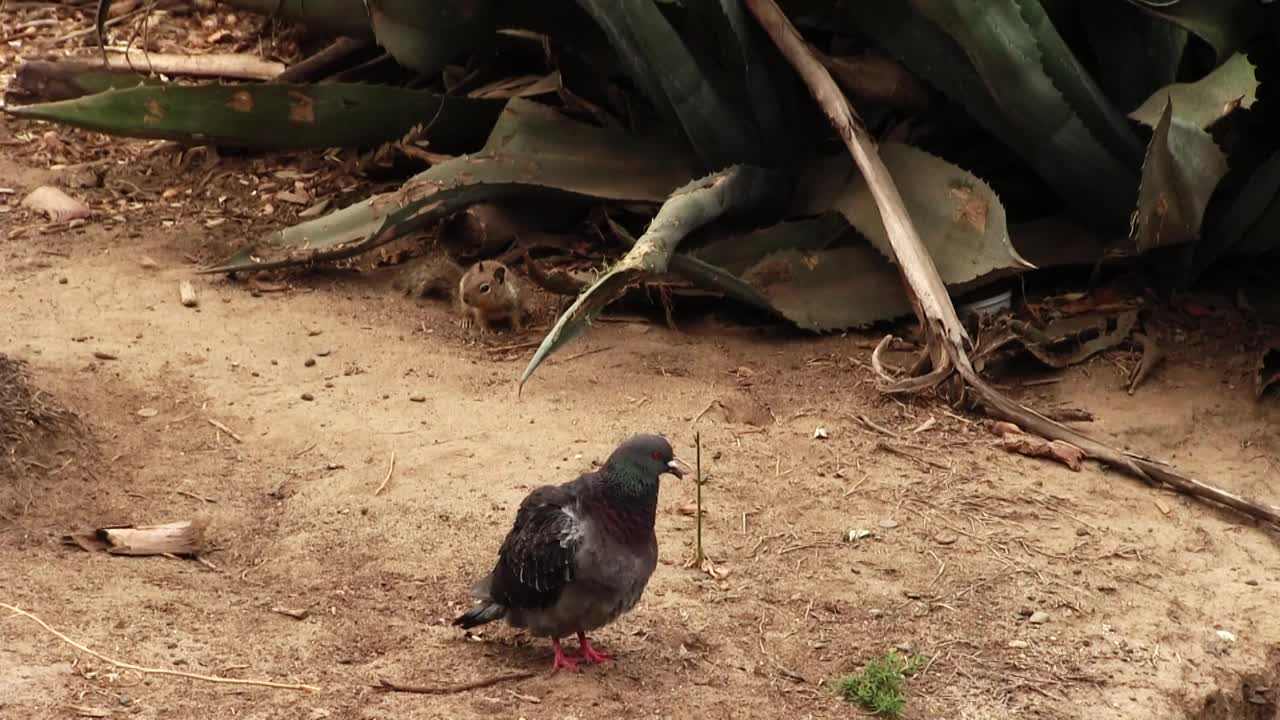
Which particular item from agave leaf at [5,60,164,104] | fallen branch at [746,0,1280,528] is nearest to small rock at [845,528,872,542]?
fallen branch at [746,0,1280,528]

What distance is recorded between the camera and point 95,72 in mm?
6801

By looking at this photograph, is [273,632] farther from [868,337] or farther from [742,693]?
[868,337]

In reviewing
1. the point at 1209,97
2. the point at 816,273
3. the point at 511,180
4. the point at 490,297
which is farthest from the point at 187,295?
the point at 1209,97

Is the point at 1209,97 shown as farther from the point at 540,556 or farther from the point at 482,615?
the point at 482,615

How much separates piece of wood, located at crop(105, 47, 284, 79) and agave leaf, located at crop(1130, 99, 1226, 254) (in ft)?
12.5

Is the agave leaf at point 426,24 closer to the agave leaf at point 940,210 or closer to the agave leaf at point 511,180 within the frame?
the agave leaf at point 511,180

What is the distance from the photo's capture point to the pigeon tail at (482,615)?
3.75m

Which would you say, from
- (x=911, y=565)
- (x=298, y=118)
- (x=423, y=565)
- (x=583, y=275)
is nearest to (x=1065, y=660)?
(x=911, y=565)

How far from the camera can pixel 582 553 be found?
11.8ft

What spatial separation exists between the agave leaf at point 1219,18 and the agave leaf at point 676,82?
4.52 ft

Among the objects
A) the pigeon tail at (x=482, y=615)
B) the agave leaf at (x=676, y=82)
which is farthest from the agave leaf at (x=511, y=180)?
the pigeon tail at (x=482, y=615)

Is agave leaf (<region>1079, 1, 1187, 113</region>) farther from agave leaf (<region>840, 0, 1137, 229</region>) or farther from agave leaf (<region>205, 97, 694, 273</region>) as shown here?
agave leaf (<region>205, 97, 694, 273</region>)

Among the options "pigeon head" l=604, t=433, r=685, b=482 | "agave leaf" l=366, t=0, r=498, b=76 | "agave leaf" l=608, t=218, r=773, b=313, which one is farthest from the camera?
"agave leaf" l=366, t=0, r=498, b=76

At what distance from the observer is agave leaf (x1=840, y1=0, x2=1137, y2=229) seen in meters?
4.88
